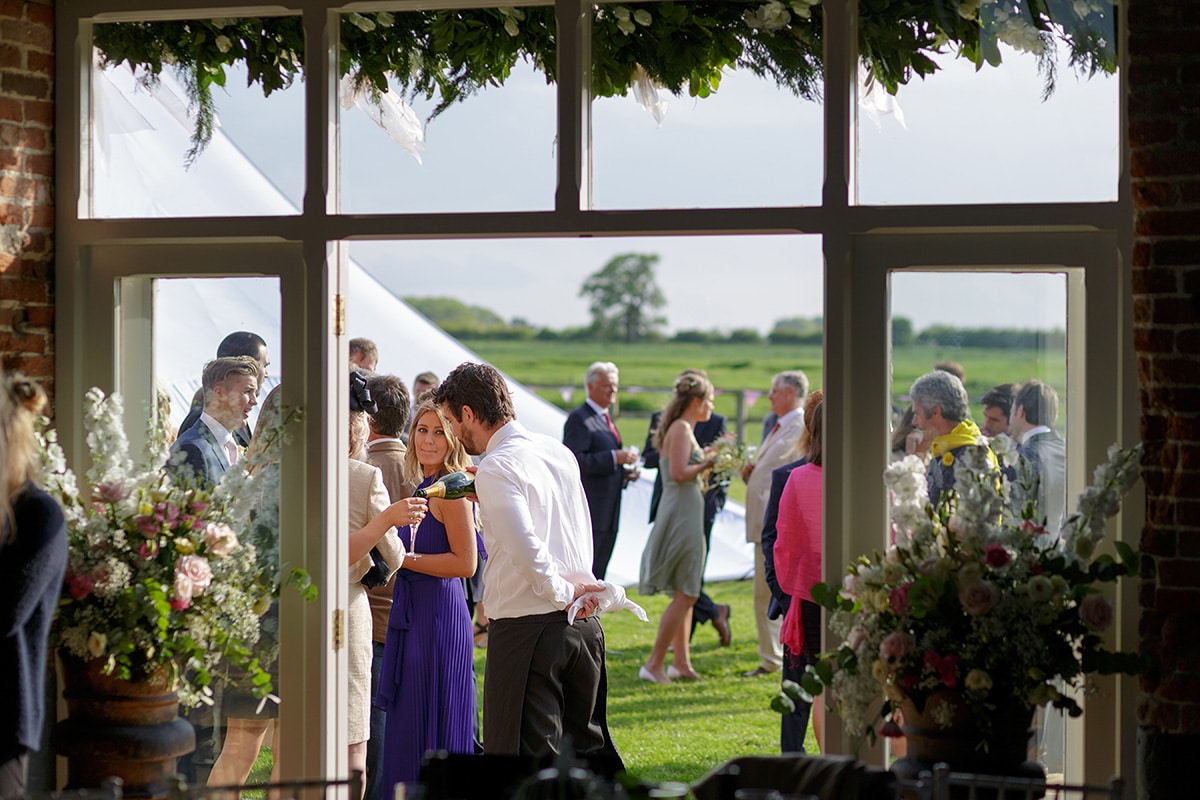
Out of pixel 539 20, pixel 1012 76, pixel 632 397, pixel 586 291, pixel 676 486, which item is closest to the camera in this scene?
pixel 1012 76

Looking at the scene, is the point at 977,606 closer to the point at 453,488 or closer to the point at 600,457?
the point at 453,488

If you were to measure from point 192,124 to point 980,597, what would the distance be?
249 centimetres

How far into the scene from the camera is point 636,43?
3.57m

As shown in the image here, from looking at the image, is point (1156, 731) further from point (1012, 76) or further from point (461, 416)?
point (461, 416)

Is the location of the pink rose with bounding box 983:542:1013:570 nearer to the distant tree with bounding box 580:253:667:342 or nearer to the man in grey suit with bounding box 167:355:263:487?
the man in grey suit with bounding box 167:355:263:487

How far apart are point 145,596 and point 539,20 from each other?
1.81 meters

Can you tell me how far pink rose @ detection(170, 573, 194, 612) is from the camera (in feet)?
10.8

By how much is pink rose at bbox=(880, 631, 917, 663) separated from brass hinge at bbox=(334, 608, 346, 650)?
152 centimetres

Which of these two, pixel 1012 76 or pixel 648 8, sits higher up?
pixel 648 8

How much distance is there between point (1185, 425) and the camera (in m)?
3.12

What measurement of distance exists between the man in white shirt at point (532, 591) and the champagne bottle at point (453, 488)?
0.23m

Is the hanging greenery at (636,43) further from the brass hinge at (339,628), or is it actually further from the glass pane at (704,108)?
the brass hinge at (339,628)

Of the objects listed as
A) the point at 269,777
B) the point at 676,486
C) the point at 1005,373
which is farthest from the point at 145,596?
the point at 676,486

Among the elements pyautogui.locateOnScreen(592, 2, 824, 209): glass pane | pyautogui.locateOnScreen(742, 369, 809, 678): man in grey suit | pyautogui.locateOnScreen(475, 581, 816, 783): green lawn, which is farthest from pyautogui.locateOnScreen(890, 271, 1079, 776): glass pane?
pyautogui.locateOnScreen(742, 369, 809, 678): man in grey suit
